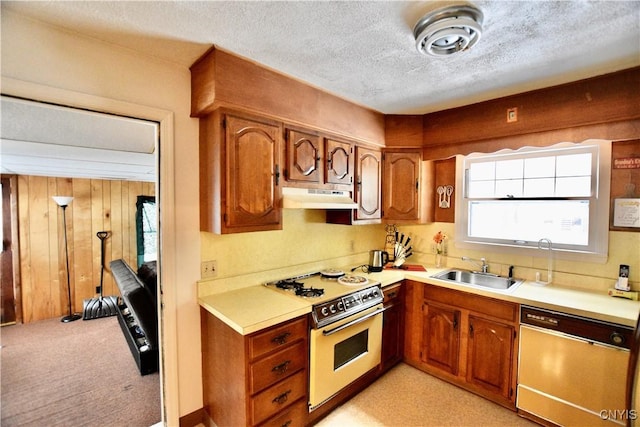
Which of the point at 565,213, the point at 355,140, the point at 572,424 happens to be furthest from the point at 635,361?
the point at 355,140

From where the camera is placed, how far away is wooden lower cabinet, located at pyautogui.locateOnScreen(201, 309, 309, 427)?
161 cm

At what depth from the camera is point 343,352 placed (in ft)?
7.02

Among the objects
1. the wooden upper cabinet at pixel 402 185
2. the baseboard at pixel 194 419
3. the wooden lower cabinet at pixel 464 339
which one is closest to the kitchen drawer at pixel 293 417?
the baseboard at pixel 194 419

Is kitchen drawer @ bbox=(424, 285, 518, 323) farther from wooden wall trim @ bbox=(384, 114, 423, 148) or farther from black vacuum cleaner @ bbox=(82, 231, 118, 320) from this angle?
black vacuum cleaner @ bbox=(82, 231, 118, 320)

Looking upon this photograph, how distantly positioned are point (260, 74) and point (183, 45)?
46cm

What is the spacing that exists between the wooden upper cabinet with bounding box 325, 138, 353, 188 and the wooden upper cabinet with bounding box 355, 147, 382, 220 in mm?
113

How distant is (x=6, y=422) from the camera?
2.05 metres

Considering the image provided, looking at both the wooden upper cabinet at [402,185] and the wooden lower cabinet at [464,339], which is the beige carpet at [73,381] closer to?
the wooden lower cabinet at [464,339]

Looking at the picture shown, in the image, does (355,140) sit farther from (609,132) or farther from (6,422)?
(6,422)

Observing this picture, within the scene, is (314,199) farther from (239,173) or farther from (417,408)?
(417,408)

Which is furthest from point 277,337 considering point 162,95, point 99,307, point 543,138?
point 99,307

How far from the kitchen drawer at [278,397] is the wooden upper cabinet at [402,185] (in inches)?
69.0

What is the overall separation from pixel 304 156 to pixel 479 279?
6.76 ft

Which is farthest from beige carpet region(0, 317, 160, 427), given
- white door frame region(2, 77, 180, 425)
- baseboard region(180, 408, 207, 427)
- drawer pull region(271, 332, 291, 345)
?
drawer pull region(271, 332, 291, 345)
